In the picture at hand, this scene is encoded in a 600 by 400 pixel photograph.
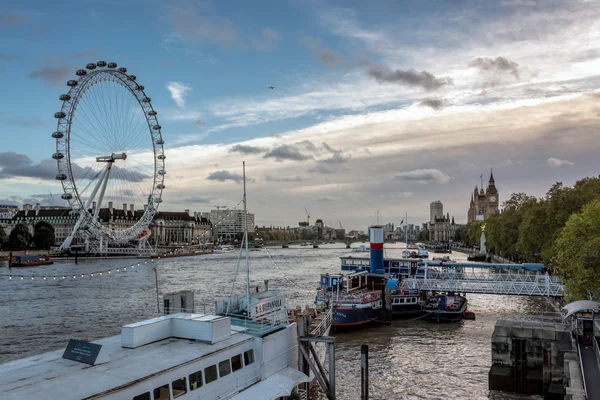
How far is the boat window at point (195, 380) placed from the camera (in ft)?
53.6

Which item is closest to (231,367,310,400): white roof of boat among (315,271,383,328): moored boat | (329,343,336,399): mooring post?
(329,343,336,399): mooring post

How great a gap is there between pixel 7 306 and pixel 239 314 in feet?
121

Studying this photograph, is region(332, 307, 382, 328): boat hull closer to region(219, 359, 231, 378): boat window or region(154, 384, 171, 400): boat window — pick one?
region(219, 359, 231, 378): boat window

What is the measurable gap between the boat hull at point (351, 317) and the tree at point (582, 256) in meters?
14.3

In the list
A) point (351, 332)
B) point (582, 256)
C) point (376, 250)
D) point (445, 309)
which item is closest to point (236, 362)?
A: point (582, 256)

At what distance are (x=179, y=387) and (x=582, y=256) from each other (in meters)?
24.6

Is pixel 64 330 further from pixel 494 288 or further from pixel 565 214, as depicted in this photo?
pixel 565 214

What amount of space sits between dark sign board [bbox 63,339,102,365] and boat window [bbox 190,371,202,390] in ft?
9.48

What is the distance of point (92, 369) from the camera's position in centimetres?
1507

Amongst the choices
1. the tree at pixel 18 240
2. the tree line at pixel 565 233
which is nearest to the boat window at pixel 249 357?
the tree line at pixel 565 233

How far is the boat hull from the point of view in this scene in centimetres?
3994

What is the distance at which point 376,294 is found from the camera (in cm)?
4509

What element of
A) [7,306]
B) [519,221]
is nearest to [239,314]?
[7,306]

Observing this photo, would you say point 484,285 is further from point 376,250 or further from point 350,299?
point 350,299
